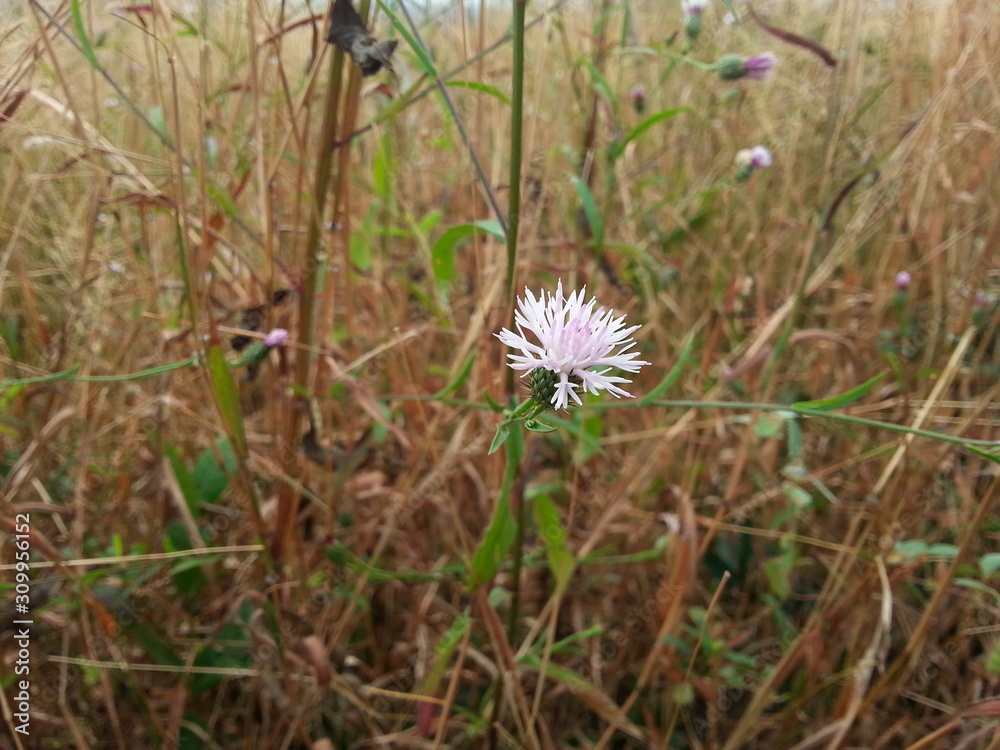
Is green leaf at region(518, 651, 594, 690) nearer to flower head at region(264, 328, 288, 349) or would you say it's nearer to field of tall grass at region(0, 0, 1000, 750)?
field of tall grass at region(0, 0, 1000, 750)

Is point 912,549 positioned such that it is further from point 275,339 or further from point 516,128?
point 275,339

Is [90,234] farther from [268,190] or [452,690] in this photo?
[452,690]

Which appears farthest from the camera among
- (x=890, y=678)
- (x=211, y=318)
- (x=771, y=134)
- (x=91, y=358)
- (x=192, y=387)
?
(x=771, y=134)

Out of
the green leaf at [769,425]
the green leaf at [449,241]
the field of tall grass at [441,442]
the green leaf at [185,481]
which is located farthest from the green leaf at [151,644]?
the green leaf at [769,425]

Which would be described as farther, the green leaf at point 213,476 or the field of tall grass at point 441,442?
the green leaf at point 213,476

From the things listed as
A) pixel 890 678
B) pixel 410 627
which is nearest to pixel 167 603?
pixel 410 627

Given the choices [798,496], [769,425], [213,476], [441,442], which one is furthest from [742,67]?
[213,476]

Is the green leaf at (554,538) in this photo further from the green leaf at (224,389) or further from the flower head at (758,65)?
the flower head at (758,65)

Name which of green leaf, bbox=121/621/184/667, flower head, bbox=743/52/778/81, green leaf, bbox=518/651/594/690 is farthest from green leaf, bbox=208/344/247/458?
flower head, bbox=743/52/778/81
